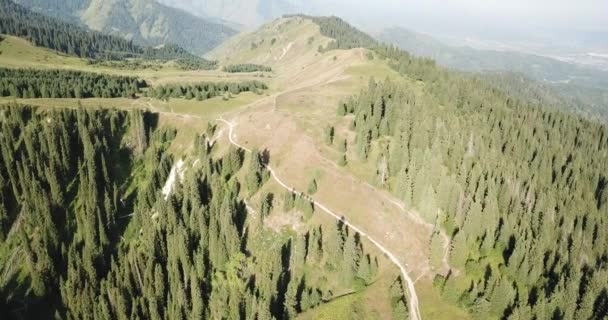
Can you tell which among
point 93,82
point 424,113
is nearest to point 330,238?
point 424,113

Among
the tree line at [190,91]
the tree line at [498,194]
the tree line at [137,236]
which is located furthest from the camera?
the tree line at [190,91]

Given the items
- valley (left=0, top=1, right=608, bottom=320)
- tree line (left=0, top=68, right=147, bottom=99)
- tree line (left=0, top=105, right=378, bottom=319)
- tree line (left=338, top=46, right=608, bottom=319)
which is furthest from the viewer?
tree line (left=0, top=68, right=147, bottom=99)

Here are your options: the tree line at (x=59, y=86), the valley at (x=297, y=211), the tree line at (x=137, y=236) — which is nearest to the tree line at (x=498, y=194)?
the valley at (x=297, y=211)

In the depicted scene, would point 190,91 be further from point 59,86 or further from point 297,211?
point 297,211

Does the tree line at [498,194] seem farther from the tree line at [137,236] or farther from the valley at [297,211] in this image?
the tree line at [137,236]

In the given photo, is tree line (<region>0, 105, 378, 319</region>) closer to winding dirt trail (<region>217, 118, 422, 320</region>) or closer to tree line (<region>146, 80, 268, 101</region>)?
winding dirt trail (<region>217, 118, 422, 320</region>)

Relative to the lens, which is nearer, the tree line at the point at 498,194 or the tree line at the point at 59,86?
the tree line at the point at 498,194

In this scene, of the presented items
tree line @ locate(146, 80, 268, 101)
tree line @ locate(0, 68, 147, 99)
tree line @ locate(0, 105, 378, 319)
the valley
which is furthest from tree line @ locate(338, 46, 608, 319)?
tree line @ locate(0, 68, 147, 99)

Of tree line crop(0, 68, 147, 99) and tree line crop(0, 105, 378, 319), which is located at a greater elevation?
tree line crop(0, 68, 147, 99)

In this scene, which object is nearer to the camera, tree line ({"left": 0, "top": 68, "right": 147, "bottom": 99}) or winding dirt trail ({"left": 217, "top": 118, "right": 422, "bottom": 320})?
winding dirt trail ({"left": 217, "top": 118, "right": 422, "bottom": 320})

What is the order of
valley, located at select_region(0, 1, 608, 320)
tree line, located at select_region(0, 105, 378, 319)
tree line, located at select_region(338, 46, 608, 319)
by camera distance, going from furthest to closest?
tree line, located at select_region(0, 105, 378, 319), valley, located at select_region(0, 1, 608, 320), tree line, located at select_region(338, 46, 608, 319)
